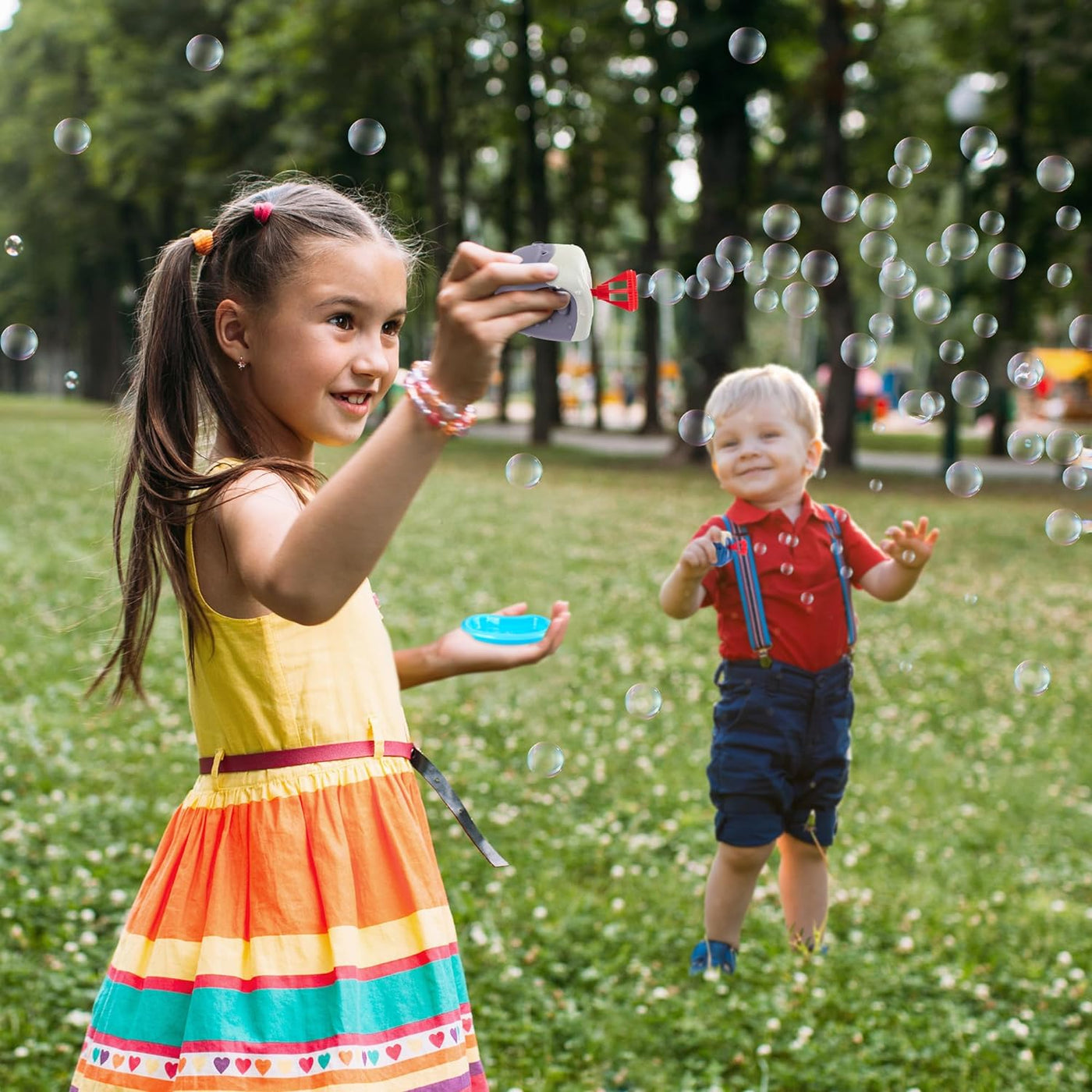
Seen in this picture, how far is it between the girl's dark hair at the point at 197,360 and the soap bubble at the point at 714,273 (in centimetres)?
156

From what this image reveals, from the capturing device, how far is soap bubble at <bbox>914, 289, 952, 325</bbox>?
4.04 m

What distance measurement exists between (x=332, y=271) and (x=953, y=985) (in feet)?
10.9

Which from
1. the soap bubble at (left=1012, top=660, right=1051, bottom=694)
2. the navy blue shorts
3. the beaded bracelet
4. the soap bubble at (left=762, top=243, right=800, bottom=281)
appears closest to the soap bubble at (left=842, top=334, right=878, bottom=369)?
the soap bubble at (left=762, top=243, right=800, bottom=281)

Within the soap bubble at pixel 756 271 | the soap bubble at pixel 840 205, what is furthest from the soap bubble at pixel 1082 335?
the soap bubble at pixel 756 271

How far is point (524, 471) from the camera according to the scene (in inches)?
115

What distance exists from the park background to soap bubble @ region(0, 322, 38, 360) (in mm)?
306

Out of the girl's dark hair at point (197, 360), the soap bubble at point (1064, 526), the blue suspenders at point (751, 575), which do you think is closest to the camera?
the girl's dark hair at point (197, 360)

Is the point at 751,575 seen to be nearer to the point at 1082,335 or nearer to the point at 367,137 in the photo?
the point at 367,137

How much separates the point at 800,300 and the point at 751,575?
4.27ft

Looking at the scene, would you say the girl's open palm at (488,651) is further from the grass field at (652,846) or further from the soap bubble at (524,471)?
the grass field at (652,846)

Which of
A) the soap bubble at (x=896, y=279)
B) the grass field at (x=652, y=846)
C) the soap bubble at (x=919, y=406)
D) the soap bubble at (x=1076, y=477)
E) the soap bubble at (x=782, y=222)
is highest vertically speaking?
the soap bubble at (x=782, y=222)

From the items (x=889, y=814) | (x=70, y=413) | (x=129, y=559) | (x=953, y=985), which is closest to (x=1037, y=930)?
(x=953, y=985)

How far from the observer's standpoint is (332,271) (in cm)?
212

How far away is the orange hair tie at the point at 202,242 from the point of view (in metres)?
2.26
